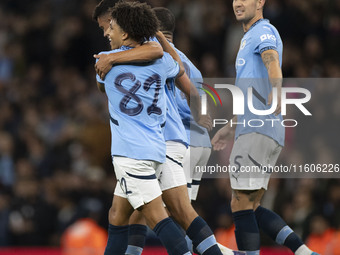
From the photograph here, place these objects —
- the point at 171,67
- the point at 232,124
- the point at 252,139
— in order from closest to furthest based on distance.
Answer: the point at 171,67, the point at 252,139, the point at 232,124

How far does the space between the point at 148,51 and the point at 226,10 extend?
714 cm

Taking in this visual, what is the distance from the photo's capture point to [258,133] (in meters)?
5.96

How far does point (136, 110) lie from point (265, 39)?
123 cm

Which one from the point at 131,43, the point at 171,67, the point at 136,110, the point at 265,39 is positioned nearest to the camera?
the point at 136,110

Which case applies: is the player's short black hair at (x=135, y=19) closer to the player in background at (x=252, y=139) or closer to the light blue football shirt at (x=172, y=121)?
the light blue football shirt at (x=172, y=121)

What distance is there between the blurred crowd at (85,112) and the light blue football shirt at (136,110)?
465 centimetres

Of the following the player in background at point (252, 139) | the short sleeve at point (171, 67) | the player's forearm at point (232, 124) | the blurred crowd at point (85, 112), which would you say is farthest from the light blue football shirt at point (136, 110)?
the blurred crowd at point (85, 112)

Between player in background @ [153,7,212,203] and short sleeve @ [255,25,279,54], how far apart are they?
2.27 ft

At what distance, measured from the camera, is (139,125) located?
17.4 ft

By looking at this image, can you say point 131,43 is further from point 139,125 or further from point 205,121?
point 205,121

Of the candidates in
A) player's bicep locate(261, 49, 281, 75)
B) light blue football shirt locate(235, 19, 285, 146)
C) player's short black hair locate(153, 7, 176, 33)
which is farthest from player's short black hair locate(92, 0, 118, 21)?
player's bicep locate(261, 49, 281, 75)

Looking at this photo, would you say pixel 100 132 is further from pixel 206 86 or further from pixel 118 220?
pixel 118 220

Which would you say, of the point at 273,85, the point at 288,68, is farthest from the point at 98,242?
the point at 273,85

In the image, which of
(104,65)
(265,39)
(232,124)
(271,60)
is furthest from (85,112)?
(104,65)
